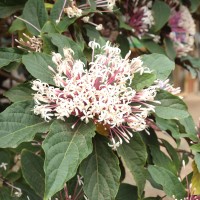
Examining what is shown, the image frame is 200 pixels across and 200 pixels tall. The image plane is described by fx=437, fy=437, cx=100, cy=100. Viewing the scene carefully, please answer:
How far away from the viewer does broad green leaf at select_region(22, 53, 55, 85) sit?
555mm

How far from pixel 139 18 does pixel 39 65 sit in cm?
35

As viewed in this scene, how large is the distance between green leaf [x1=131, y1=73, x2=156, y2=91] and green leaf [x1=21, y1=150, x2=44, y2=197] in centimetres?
17

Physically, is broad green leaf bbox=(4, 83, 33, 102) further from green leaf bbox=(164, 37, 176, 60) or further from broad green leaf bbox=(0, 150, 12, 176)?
green leaf bbox=(164, 37, 176, 60)

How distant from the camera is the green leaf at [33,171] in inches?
23.1

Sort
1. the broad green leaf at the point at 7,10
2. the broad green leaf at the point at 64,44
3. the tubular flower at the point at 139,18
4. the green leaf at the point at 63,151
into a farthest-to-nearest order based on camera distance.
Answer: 1. the tubular flower at the point at 139,18
2. the broad green leaf at the point at 7,10
3. the broad green leaf at the point at 64,44
4. the green leaf at the point at 63,151

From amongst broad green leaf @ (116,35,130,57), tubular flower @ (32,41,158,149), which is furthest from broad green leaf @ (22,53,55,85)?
broad green leaf @ (116,35,130,57)

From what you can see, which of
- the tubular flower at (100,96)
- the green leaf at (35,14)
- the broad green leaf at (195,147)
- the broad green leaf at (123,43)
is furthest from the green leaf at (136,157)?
the broad green leaf at (123,43)

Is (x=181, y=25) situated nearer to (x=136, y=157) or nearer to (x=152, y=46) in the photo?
(x=152, y=46)

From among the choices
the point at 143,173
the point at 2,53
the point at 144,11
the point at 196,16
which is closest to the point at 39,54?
the point at 2,53

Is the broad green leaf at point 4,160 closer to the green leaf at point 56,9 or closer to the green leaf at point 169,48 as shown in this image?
the green leaf at point 56,9

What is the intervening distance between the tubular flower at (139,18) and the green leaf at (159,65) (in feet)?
0.76

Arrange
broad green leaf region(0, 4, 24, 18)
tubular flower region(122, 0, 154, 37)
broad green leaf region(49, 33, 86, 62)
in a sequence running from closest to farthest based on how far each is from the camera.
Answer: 1. broad green leaf region(49, 33, 86, 62)
2. broad green leaf region(0, 4, 24, 18)
3. tubular flower region(122, 0, 154, 37)

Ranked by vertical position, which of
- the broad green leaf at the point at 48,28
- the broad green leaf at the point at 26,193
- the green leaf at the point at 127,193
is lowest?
the broad green leaf at the point at 26,193

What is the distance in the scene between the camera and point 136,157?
55 centimetres
